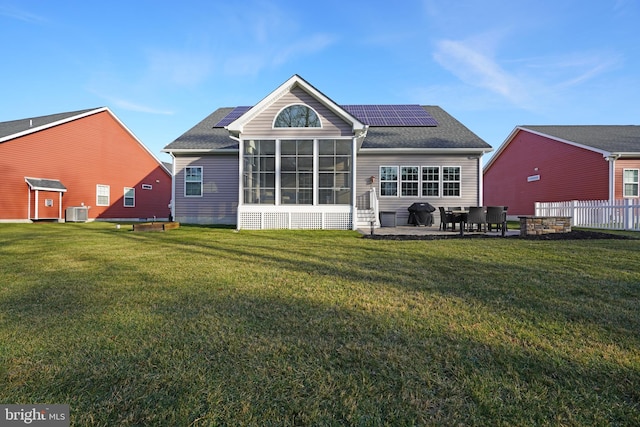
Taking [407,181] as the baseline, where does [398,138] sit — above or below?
above

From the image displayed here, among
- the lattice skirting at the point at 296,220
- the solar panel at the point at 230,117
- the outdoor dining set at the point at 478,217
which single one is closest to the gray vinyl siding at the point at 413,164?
the outdoor dining set at the point at 478,217

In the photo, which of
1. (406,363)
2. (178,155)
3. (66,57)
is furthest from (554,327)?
(66,57)

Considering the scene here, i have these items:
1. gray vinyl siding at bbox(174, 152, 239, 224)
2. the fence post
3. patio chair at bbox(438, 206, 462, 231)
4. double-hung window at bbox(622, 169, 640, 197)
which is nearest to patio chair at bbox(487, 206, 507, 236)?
patio chair at bbox(438, 206, 462, 231)

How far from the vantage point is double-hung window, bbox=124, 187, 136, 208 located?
2198 centimetres

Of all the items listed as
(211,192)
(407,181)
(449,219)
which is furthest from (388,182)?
(211,192)

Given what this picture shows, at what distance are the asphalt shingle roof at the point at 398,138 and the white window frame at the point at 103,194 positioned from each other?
908 cm

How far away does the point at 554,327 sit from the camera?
2.69 meters

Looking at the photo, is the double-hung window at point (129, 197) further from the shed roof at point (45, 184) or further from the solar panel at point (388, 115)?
the solar panel at point (388, 115)

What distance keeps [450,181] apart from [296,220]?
319 inches

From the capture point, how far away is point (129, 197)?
22266mm

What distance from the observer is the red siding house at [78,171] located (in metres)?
16.5

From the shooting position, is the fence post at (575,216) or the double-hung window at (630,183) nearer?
the fence post at (575,216)

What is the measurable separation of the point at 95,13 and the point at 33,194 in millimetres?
10836

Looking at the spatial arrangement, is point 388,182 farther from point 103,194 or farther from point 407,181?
point 103,194
